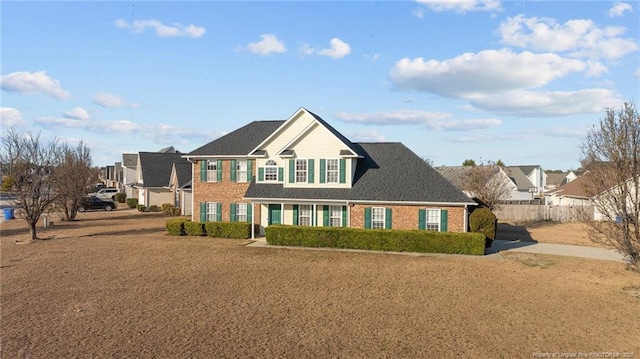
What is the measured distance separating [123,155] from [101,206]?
65.2 feet

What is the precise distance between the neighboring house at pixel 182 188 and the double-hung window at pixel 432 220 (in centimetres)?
2433

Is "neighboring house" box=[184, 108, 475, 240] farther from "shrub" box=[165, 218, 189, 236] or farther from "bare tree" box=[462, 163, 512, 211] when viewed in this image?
"bare tree" box=[462, 163, 512, 211]

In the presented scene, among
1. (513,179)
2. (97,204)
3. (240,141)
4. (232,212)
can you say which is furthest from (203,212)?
(513,179)

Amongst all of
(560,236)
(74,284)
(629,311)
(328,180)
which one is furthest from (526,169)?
(74,284)

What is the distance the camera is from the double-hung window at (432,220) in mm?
23750

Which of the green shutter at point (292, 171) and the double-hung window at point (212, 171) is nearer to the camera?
the green shutter at point (292, 171)

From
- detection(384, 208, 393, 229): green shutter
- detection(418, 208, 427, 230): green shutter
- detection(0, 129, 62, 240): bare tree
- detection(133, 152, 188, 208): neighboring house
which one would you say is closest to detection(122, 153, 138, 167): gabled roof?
detection(133, 152, 188, 208): neighboring house

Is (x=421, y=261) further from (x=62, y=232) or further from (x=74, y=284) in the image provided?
(x=62, y=232)

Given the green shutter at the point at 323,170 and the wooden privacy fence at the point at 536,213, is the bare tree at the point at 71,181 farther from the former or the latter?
the wooden privacy fence at the point at 536,213

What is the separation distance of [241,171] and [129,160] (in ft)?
143

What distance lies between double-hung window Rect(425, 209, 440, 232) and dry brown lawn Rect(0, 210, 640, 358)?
2684 mm

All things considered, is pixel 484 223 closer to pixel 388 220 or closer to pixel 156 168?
pixel 388 220

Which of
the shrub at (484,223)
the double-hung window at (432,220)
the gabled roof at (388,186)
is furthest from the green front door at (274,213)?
the shrub at (484,223)

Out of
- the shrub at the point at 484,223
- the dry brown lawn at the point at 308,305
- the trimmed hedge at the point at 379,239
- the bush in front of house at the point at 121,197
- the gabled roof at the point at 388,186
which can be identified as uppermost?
the gabled roof at the point at 388,186
